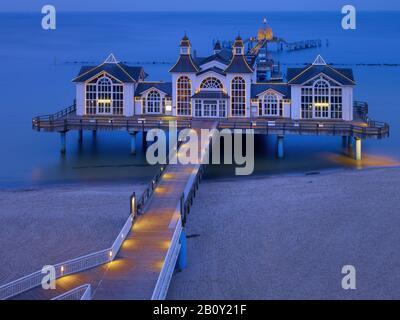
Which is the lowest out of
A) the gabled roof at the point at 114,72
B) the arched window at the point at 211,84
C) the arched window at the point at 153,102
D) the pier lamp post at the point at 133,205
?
the pier lamp post at the point at 133,205

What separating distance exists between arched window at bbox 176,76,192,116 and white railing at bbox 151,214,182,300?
20.7m

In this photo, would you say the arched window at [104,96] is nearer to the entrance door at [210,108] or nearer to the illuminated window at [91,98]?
the illuminated window at [91,98]

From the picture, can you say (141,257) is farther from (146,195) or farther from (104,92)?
(104,92)

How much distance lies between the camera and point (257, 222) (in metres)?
27.6

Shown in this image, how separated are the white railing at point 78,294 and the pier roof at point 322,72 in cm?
2579

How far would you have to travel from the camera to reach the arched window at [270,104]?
143 feet

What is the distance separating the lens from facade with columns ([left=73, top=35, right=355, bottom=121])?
141 feet

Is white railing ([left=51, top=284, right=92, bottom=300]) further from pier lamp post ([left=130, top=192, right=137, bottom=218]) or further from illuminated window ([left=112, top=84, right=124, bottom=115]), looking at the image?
illuminated window ([left=112, top=84, right=124, bottom=115])

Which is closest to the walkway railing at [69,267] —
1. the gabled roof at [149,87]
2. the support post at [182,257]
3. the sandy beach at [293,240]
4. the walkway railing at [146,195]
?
the support post at [182,257]

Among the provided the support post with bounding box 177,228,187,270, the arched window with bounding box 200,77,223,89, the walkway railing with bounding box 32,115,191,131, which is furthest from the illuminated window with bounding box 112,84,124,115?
the support post with bounding box 177,228,187,270
